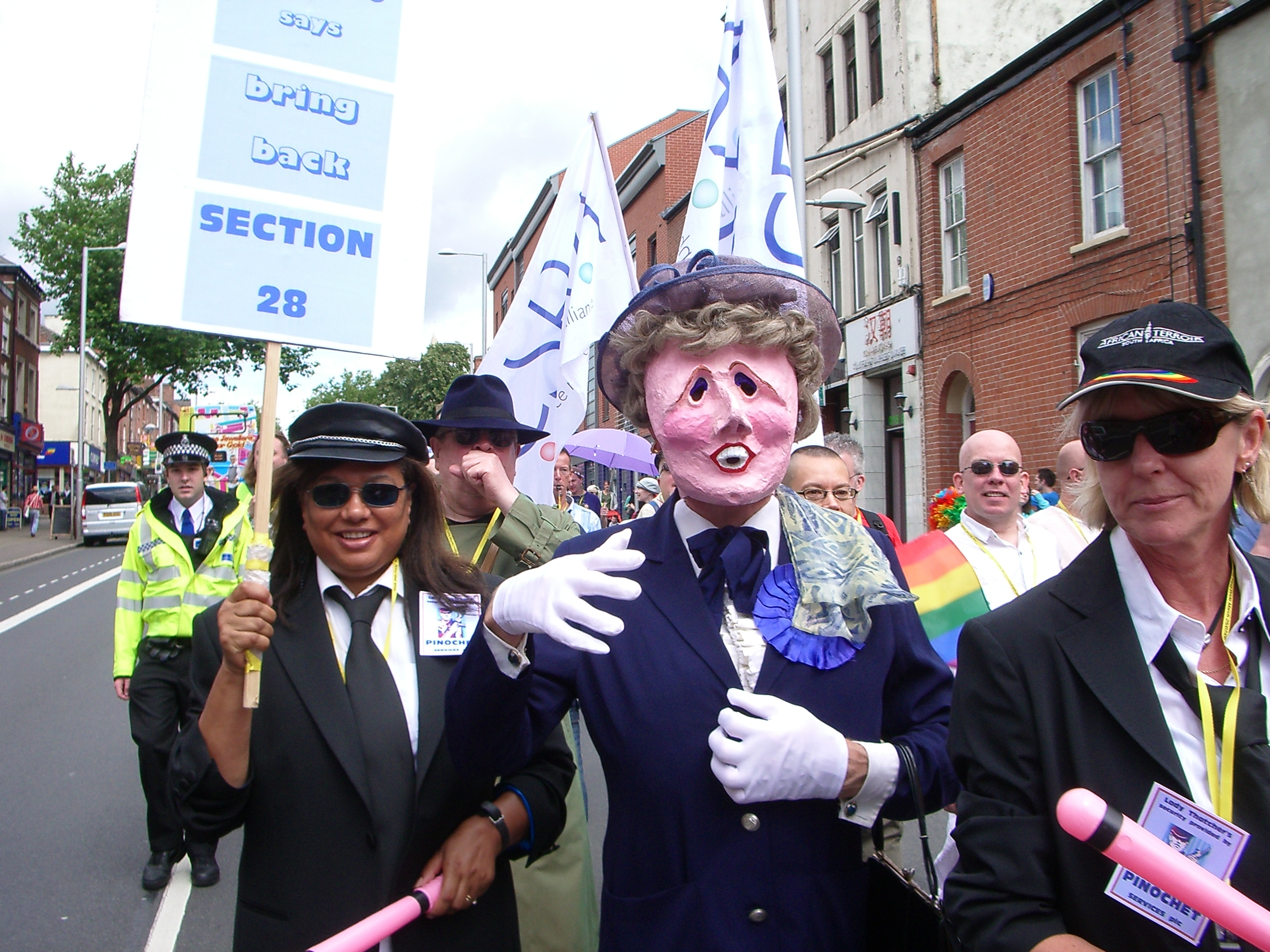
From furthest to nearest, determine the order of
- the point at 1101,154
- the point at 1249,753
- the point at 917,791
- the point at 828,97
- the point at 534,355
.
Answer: the point at 828,97 → the point at 1101,154 → the point at 534,355 → the point at 917,791 → the point at 1249,753

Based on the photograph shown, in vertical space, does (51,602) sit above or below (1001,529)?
below

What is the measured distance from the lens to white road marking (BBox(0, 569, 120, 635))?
12.5 m

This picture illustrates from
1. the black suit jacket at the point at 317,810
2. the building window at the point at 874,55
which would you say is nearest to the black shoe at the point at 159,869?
the black suit jacket at the point at 317,810

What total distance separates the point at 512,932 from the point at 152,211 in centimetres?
183

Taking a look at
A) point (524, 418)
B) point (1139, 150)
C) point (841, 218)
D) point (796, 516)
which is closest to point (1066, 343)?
point (1139, 150)

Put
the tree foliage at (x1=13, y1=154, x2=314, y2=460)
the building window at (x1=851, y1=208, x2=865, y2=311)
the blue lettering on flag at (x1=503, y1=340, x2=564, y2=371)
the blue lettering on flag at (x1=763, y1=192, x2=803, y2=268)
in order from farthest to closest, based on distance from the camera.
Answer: the tree foliage at (x1=13, y1=154, x2=314, y2=460) → the building window at (x1=851, y1=208, x2=865, y2=311) → the blue lettering on flag at (x1=503, y1=340, x2=564, y2=371) → the blue lettering on flag at (x1=763, y1=192, x2=803, y2=268)

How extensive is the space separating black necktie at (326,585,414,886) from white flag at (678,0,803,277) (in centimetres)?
316

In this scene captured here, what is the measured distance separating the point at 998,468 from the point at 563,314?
106 inches

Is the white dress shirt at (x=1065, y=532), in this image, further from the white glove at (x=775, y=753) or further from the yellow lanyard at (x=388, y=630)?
→ the yellow lanyard at (x=388, y=630)

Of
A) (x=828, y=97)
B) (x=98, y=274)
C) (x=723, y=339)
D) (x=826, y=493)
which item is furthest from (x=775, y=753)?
(x=98, y=274)

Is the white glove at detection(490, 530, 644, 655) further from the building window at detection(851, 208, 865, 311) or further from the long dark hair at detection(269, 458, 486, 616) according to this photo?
the building window at detection(851, 208, 865, 311)

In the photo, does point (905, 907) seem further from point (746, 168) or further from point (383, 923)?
point (746, 168)

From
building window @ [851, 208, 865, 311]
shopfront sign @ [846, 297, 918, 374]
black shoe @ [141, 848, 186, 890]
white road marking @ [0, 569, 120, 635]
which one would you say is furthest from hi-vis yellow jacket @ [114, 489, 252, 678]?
building window @ [851, 208, 865, 311]

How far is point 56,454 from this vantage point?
48438 millimetres
